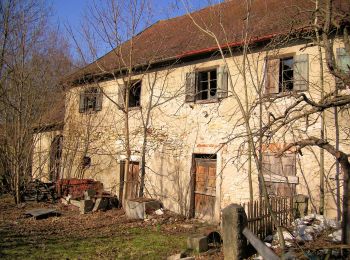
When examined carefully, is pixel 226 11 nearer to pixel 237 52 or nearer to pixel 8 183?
pixel 237 52

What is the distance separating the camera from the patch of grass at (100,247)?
7.00 meters

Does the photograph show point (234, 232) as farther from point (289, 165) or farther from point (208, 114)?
point (208, 114)

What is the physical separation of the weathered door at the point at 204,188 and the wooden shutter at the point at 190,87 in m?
2.05

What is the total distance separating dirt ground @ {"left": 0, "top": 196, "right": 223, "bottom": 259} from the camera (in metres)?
7.14

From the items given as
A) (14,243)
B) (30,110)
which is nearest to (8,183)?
(30,110)

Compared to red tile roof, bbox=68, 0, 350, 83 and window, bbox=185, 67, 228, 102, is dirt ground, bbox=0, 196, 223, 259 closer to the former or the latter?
window, bbox=185, 67, 228, 102

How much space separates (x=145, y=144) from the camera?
1266 centimetres

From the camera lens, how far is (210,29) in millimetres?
12219

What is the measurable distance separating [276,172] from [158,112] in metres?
4.98

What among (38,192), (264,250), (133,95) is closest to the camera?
(264,250)

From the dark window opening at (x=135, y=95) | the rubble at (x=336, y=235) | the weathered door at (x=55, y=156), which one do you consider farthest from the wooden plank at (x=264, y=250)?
the weathered door at (x=55, y=156)

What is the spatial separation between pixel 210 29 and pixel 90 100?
639cm

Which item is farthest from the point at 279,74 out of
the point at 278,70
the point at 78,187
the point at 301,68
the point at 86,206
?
the point at 78,187

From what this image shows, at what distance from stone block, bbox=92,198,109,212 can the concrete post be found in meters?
6.83
